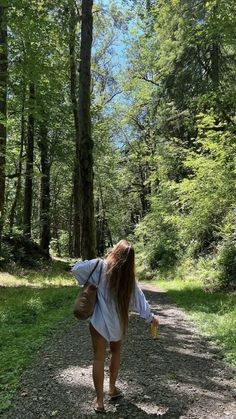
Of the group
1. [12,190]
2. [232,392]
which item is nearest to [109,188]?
[12,190]

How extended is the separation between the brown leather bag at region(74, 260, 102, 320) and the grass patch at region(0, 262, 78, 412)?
141 centimetres

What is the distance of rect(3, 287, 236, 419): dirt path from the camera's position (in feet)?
15.6

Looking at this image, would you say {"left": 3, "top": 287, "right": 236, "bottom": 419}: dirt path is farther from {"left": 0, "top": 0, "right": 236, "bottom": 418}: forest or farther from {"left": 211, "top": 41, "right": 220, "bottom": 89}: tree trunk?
{"left": 211, "top": 41, "right": 220, "bottom": 89}: tree trunk

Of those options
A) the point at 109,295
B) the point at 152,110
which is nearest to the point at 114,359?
the point at 109,295

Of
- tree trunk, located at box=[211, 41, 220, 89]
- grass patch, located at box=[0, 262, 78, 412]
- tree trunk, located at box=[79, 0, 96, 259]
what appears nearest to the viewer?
grass patch, located at box=[0, 262, 78, 412]

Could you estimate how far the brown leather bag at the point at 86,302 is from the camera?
4.48 meters

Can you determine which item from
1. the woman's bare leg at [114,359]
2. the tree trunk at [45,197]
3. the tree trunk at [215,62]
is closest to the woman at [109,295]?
the woman's bare leg at [114,359]

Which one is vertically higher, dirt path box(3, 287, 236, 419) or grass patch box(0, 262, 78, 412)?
grass patch box(0, 262, 78, 412)

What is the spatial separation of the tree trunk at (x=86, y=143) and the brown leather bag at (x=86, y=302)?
715 cm

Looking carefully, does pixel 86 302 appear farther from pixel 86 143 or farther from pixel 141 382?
pixel 86 143

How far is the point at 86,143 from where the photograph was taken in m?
11.6

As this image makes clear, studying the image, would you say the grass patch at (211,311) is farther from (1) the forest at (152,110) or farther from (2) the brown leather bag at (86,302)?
(2) the brown leather bag at (86,302)

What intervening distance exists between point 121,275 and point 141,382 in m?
1.78

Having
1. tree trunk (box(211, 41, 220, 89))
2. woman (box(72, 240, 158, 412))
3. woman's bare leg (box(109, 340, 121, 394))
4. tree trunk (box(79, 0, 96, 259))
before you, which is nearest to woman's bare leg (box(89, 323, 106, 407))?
woman (box(72, 240, 158, 412))
